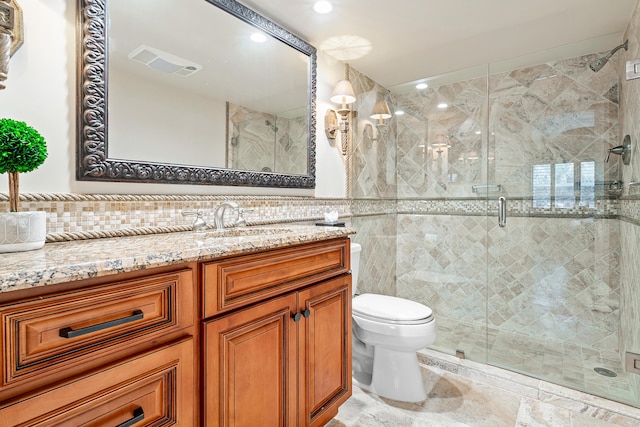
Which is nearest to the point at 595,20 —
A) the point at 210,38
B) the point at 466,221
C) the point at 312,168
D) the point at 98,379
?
the point at 466,221

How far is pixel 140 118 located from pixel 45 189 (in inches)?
17.0

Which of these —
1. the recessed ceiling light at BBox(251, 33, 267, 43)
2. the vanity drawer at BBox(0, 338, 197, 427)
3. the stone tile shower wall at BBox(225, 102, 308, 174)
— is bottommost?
the vanity drawer at BBox(0, 338, 197, 427)

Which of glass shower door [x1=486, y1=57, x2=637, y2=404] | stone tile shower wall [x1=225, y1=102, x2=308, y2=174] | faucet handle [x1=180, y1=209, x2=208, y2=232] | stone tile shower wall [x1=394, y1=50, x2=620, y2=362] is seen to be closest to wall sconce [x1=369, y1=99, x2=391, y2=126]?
stone tile shower wall [x1=394, y1=50, x2=620, y2=362]

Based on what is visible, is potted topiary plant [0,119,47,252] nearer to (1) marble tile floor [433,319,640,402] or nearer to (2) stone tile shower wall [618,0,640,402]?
(1) marble tile floor [433,319,640,402]

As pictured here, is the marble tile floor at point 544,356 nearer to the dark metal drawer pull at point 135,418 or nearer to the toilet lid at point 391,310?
the toilet lid at point 391,310

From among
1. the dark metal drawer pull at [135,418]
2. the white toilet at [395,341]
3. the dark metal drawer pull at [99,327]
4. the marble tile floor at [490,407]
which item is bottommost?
the marble tile floor at [490,407]

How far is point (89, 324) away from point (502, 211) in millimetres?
2718

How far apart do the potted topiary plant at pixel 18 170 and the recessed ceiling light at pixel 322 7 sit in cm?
147

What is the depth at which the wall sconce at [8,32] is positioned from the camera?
3.09ft

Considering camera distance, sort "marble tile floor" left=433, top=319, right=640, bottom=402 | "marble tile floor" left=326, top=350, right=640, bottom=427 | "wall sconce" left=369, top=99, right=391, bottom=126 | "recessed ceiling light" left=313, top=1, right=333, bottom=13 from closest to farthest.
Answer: "marble tile floor" left=326, top=350, right=640, bottom=427 < "recessed ceiling light" left=313, top=1, right=333, bottom=13 < "marble tile floor" left=433, top=319, right=640, bottom=402 < "wall sconce" left=369, top=99, right=391, bottom=126

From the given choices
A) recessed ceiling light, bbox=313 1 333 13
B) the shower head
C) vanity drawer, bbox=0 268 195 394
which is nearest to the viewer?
vanity drawer, bbox=0 268 195 394

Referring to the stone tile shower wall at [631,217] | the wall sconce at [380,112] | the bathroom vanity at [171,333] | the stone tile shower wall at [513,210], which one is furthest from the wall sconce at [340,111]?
the stone tile shower wall at [631,217]

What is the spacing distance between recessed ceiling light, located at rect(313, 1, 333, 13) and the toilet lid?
169 centimetres

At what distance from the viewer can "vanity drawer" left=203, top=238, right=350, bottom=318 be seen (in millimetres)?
1016
